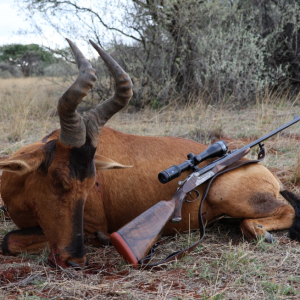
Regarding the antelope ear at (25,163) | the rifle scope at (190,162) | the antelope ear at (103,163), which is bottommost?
the rifle scope at (190,162)

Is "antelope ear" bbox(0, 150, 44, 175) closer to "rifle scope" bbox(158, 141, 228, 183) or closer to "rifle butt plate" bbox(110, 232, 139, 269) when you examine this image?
"rifle butt plate" bbox(110, 232, 139, 269)

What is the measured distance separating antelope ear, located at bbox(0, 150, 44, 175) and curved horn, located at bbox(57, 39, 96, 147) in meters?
0.29

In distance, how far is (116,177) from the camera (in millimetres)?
4348

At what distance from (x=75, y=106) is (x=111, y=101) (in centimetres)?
52

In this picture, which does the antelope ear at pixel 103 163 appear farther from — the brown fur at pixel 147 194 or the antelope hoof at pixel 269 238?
the antelope hoof at pixel 269 238

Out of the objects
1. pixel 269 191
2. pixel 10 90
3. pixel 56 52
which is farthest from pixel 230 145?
pixel 10 90

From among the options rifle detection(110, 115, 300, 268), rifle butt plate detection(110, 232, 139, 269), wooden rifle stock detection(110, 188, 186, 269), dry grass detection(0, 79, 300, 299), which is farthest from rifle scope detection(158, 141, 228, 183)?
rifle butt plate detection(110, 232, 139, 269)

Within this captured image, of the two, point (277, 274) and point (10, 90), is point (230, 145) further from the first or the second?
point (10, 90)

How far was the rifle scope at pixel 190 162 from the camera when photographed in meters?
3.78

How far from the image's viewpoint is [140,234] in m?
3.31

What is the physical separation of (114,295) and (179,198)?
127 centimetres

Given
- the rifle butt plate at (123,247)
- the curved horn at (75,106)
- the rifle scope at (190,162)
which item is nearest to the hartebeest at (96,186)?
the curved horn at (75,106)

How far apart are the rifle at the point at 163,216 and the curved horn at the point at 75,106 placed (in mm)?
927

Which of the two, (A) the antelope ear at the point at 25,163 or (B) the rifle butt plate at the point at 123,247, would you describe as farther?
(A) the antelope ear at the point at 25,163
